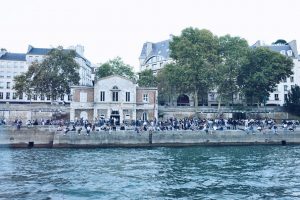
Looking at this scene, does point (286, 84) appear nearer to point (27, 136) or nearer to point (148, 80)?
point (148, 80)

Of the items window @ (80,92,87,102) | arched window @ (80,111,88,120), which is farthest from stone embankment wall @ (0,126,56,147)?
window @ (80,92,87,102)

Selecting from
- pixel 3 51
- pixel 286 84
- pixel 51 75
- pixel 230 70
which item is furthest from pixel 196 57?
pixel 3 51

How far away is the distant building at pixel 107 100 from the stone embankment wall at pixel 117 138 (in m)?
14.5

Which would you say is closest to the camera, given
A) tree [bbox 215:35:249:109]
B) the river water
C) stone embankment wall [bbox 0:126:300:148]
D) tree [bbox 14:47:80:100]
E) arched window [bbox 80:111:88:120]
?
the river water

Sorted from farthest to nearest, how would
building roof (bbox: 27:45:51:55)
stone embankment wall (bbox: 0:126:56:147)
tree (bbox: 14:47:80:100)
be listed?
building roof (bbox: 27:45:51:55) → tree (bbox: 14:47:80:100) → stone embankment wall (bbox: 0:126:56:147)

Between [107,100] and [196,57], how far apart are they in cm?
1956

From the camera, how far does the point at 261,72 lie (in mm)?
65250

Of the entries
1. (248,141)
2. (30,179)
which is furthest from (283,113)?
(30,179)

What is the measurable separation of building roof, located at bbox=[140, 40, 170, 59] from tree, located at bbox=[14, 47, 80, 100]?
115 ft

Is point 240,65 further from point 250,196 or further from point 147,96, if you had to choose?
point 250,196

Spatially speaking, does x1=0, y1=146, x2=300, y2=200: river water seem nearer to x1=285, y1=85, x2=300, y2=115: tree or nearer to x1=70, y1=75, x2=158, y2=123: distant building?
x1=70, y1=75, x2=158, y2=123: distant building

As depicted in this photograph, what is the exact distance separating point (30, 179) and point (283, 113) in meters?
57.8

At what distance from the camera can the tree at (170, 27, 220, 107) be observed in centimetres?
6625

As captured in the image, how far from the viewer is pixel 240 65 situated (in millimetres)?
66938
